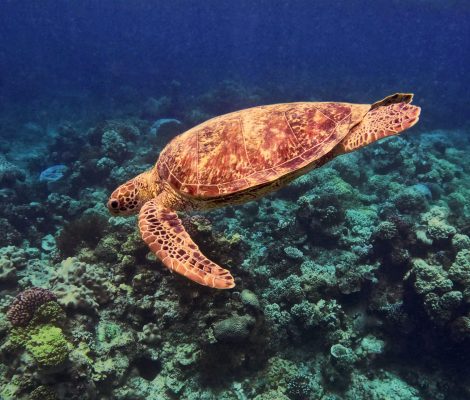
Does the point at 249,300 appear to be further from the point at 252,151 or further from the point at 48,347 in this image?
the point at 48,347

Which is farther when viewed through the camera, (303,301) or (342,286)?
(342,286)

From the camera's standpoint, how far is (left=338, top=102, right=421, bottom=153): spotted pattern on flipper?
3.75 metres

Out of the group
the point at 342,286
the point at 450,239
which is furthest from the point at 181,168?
the point at 450,239

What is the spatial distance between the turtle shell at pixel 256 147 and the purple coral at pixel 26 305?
2425 mm

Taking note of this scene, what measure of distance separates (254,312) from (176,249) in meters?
2.04

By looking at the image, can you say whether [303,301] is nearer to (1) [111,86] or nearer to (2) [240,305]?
(2) [240,305]

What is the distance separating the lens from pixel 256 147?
389 centimetres

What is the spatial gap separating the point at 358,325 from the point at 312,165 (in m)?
3.48

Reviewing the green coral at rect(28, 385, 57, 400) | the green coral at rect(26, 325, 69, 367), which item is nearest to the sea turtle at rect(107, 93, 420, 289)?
the green coral at rect(26, 325, 69, 367)

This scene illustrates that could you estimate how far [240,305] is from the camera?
4.77 metres

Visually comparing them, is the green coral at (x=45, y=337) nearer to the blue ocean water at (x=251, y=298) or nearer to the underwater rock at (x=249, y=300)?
the blue ocean water at (x=251, y=298)

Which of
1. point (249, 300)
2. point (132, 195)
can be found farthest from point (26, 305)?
point (249, 300)

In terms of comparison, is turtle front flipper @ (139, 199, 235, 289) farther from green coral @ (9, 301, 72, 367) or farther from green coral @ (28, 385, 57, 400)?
green coral @ (28, 385, 57, 400)

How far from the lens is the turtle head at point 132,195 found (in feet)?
15.4
